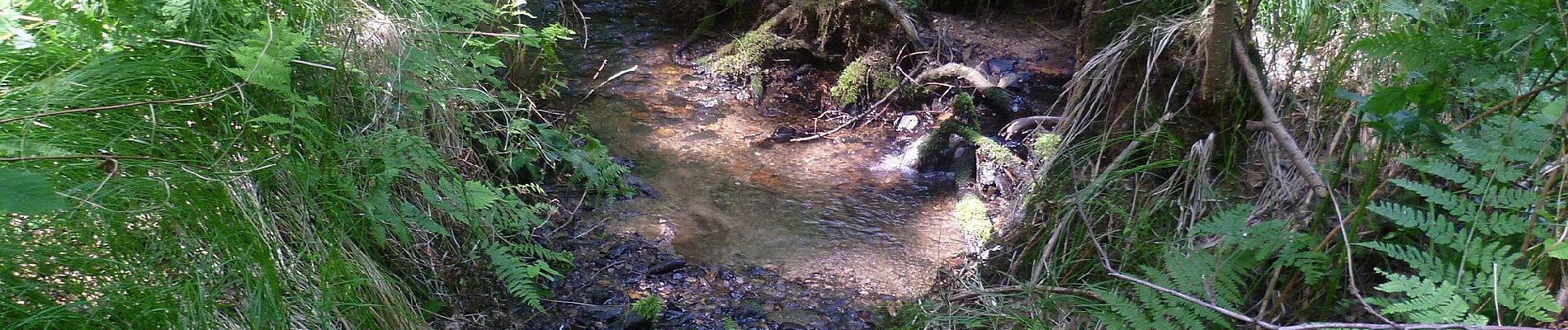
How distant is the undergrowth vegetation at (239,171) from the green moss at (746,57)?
11.3 ft

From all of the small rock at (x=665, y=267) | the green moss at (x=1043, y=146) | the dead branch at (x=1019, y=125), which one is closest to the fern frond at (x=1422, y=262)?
the green moss at (x=1043, y=146)

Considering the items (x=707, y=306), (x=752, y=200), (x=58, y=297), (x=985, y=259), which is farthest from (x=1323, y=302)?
(x=752, y=200)

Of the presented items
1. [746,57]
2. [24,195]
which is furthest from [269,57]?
[746,57]

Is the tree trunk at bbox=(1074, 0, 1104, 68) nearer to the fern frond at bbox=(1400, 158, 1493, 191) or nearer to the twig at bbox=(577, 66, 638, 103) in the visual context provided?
the twig at bbox=(577, 66, 638, 103)

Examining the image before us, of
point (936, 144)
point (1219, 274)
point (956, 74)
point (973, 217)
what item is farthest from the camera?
point (956, 74)

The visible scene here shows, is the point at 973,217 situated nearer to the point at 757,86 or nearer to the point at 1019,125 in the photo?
the point at 1019,125

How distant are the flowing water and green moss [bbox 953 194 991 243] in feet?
0.28

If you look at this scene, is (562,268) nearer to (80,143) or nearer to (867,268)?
(867,268)

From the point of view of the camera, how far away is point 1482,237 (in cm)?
189

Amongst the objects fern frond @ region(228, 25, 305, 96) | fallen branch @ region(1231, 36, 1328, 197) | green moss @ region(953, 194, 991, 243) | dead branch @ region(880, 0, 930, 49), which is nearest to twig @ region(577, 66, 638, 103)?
dead branch @ region(880, 0, 930, 49)

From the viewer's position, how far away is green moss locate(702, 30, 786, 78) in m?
6.78

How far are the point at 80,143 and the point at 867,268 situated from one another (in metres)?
2.99

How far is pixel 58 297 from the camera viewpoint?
5.86 feet

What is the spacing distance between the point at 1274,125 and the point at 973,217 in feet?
7.11
